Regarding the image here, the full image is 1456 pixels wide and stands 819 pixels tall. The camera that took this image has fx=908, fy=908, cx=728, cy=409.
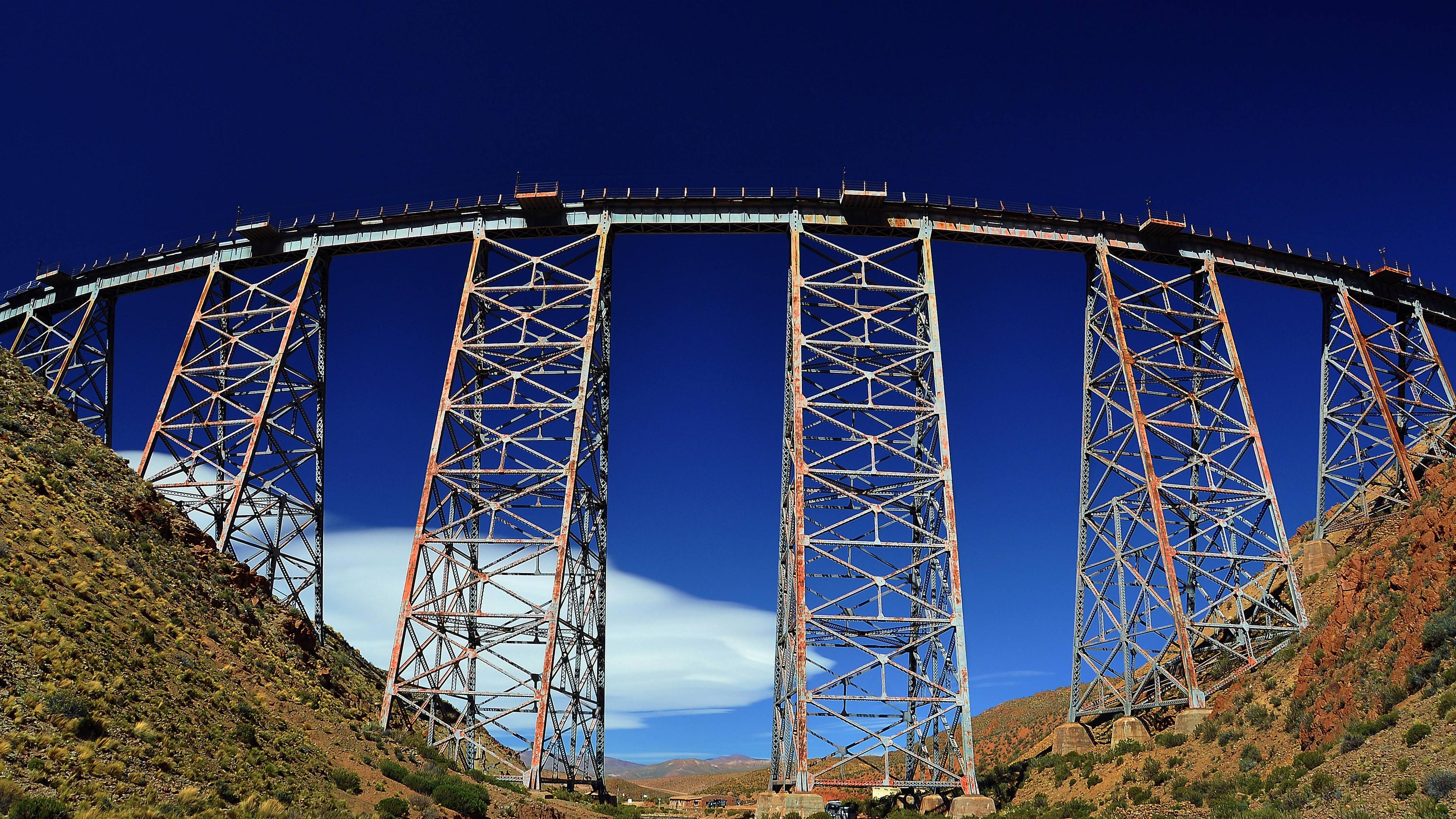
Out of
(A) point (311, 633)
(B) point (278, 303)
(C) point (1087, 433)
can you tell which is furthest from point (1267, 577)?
(B) point (278, 303)

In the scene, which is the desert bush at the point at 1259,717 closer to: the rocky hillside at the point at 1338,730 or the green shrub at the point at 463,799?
the rocky hillside at the point at 1338,730

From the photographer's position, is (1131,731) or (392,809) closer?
(392,809)

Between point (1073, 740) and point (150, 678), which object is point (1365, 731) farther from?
point (150, 678)

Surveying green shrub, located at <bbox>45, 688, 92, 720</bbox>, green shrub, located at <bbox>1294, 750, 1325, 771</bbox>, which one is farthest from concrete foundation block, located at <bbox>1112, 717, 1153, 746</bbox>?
green shrub, located at <bbox>45, 688, 92, 720</bbox>

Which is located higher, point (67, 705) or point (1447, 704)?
point (1447, 704)

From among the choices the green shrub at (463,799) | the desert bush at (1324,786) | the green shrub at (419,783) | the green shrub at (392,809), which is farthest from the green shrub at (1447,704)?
the green shrub at (419,783)

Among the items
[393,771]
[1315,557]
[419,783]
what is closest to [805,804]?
[419,783]
